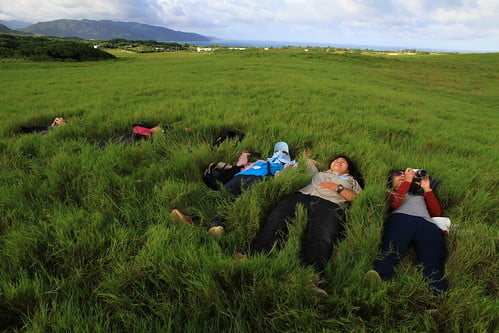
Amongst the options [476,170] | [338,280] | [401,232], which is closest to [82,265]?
[338,280]

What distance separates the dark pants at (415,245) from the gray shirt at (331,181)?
1.65ft

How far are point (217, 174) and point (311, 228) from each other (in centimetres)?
133

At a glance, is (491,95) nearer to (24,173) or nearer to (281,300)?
(281,300)

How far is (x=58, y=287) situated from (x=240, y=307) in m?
1.01

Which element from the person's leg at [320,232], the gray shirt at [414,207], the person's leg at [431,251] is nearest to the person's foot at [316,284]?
the person's leg at [320,232]

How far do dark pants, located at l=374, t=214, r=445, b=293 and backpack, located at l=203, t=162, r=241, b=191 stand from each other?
5.69ft

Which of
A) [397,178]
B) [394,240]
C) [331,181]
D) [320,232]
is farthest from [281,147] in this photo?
[394,240]

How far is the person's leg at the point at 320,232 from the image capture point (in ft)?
5.31

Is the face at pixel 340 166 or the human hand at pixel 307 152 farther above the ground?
the human hand at pixel 307 152

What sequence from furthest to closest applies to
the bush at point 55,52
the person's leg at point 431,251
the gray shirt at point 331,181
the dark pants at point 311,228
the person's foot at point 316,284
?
the bush at point 55,52 → the gray shirt at point 331,181 → the dark pants at point 311,228 → the person's leg at point 431,251 → the person's foot at point 316,284

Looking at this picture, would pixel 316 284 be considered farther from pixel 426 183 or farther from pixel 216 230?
pixel 426 183

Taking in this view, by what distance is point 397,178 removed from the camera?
9.00 ft

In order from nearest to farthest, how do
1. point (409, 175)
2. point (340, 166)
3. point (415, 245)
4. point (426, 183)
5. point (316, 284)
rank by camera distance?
point (316, 284) → point (415, 245) → point (426, 183) → point (409, 175) → point (340, 166)

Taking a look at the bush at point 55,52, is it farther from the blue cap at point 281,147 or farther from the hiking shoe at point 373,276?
the hiking shoe at point 373,276
